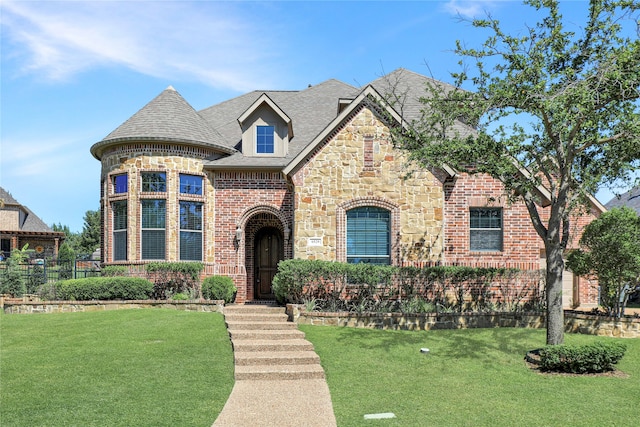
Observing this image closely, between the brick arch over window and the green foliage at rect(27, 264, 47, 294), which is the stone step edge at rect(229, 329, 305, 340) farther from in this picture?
the green foliage at rect(27, 264, 47, 294)

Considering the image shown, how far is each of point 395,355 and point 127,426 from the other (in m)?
5.98

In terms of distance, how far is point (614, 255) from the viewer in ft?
46.6

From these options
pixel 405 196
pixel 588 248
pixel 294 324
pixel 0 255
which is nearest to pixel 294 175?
pixel 405 196

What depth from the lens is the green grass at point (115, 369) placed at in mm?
7922

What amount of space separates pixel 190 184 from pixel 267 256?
3755 mm

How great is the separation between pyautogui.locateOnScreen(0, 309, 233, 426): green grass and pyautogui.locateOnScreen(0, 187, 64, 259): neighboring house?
32650 mm

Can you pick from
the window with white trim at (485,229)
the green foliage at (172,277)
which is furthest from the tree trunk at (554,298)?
the green foliage at (172,277)

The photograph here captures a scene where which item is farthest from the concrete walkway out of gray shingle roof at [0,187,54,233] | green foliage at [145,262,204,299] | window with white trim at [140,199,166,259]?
gray shingle roof at [0,187,54,233]

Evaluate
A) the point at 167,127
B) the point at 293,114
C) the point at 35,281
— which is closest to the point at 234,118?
the point at 293,114

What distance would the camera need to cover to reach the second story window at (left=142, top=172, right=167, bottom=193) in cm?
1838

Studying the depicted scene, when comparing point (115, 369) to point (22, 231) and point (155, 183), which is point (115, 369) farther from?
point (22, 231)

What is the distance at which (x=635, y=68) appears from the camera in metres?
10.6

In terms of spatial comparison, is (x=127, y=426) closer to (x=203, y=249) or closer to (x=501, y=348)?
(x=501, y=348)

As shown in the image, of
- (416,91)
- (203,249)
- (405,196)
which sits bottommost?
(203,249)
